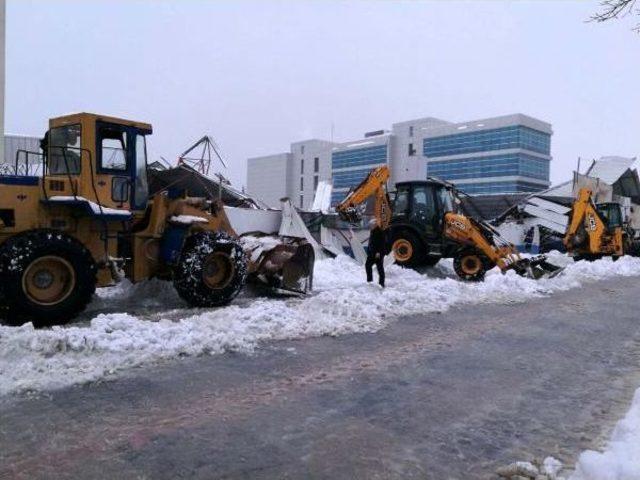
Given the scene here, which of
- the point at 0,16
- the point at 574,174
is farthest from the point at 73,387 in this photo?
the point at 574,174

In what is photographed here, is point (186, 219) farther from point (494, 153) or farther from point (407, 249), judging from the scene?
point (494, 153)

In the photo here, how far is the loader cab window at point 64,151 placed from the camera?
26.7 feet

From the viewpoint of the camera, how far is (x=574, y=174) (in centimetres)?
2916

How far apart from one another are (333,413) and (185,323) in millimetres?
2881

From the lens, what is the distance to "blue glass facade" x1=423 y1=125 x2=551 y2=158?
8006cm

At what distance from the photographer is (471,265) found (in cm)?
1510

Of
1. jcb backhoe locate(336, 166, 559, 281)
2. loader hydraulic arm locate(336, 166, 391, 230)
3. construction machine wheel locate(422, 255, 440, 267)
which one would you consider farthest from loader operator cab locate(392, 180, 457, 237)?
construction machine wheel locate(422, 255, 440, 267)

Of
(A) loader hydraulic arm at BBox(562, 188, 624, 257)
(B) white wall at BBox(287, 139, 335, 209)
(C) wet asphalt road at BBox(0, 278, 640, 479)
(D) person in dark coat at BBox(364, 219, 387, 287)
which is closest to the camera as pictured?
(C) wet asphalt road at BBox(0, 278, 640, 479)

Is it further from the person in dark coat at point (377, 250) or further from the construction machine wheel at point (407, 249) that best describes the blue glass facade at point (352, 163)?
the person in dark coat at point (377, 250)

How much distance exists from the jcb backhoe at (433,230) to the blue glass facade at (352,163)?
73273 millimetres

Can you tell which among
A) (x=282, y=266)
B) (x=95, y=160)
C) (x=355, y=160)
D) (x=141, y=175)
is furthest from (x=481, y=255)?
(x=355, y=160)

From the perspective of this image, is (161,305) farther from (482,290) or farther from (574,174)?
(574,174)

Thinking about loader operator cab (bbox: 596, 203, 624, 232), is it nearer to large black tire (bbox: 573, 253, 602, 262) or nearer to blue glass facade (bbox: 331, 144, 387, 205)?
large black tire (bbox: 573, 253, 602, 262)

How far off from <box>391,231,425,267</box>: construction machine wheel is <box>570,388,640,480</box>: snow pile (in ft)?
37.5
